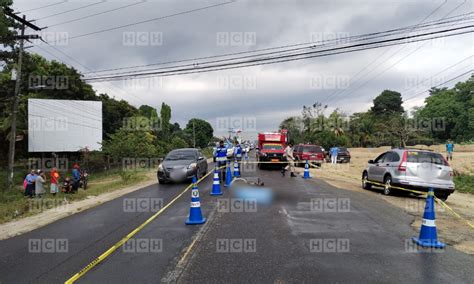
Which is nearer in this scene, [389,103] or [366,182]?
[366,182]

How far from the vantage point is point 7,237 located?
8.05 m

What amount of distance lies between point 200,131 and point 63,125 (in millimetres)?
68021

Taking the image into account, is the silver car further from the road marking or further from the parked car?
the parked car

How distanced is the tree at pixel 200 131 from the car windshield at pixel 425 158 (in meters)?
78.8

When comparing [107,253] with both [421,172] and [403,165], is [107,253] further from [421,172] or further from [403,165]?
[421,172]

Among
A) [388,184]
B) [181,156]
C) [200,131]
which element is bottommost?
[388,184]

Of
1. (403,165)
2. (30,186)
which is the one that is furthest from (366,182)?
(30,186)

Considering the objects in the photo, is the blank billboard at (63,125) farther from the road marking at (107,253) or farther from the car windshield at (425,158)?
the car windshield at (425,158)

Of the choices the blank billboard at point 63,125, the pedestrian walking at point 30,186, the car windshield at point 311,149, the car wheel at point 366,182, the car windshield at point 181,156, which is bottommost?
the pedestrian walking at point 30,186

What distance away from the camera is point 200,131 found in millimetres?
107250

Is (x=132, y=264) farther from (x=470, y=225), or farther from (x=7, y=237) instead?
(x=470, y=225)

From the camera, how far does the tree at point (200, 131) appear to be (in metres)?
99.6

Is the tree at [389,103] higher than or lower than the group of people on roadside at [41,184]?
higher

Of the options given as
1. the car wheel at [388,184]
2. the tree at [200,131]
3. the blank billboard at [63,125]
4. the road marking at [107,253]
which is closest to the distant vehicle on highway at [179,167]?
the road marking at [107,253]
